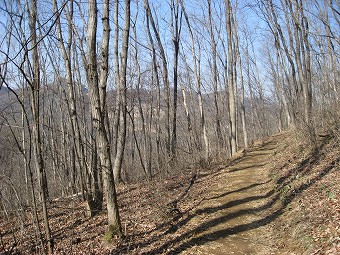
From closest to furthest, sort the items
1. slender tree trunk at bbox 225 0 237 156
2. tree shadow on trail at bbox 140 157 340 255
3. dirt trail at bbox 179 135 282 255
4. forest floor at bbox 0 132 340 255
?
forest floor at bbox 0 132 340 255, dirt trail at bbox 179 135 282 255, tree shadow on trail at bbox 140 157 340 255, slender tree trunk at bbox 225 0 237 156

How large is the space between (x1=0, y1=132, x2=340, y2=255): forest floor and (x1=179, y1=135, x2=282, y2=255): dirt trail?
0.02 meters

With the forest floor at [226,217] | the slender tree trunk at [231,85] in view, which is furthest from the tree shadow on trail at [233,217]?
the slender tree trunk at [231,85]

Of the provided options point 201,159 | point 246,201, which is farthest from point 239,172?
point 246,201

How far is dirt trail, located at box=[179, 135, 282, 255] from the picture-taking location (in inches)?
248

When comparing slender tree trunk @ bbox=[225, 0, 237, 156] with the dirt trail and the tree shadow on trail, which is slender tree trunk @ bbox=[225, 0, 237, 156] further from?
the tree shadow on trail

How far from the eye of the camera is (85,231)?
7832mm

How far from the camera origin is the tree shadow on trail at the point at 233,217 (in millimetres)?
6550

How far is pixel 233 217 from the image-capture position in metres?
7.88

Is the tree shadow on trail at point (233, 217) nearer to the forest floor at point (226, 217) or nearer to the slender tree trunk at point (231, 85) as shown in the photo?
the forest floor at point (226, 217)

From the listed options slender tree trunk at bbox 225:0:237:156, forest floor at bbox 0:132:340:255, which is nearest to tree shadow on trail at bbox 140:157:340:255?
forest floor at bbox 0:132:340:255

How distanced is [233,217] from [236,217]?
8cm

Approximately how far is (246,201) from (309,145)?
483 cm

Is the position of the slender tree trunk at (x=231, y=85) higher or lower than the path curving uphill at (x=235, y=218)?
higher

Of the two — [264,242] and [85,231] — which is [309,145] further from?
[85,231]
